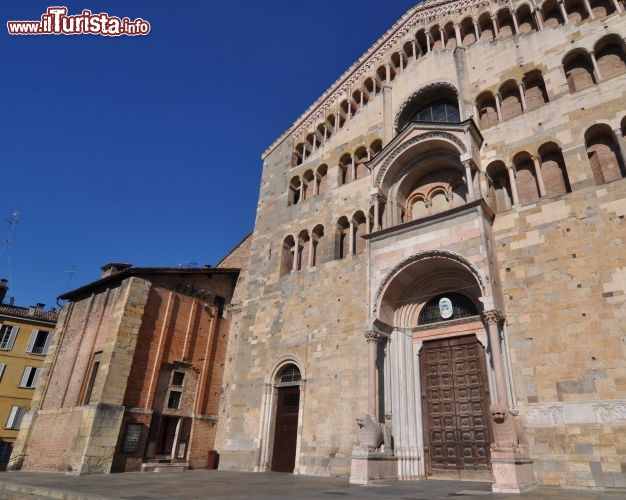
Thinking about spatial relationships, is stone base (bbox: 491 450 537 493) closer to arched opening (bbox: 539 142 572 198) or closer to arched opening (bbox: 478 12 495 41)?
arched opening (bbox: 539 142 572 198)

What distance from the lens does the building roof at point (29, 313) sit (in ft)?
102

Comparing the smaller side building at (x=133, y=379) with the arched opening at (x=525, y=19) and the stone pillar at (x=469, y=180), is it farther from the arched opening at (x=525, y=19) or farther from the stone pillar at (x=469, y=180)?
the arched opening at (x=525, y=19)

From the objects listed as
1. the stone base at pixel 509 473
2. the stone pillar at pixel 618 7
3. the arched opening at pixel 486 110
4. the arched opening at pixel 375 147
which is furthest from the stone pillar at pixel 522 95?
the stone base at pixel 509 473

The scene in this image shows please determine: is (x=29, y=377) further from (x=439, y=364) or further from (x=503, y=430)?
(x=503, y=430)

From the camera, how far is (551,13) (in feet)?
50.2

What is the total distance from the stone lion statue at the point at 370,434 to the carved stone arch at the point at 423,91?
12.0 metres

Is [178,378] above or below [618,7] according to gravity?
below

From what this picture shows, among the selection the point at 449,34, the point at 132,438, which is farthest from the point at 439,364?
the point at 449,34

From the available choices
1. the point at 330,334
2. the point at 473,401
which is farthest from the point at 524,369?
the point at 330,334

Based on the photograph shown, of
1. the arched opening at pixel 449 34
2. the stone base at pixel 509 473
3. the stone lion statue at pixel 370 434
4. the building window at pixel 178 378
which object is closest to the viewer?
the stone base at pixel 509 473

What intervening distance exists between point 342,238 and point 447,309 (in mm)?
5784

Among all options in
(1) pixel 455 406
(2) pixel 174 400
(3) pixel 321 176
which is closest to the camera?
(1) pixel 455 406

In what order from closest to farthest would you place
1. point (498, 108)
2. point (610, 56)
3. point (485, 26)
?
1. point (610, 56)
2. point (498, 108)
3. point (485, 26)

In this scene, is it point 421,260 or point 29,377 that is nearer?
point 421,260
